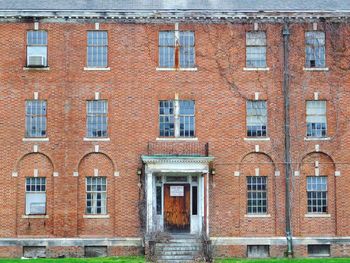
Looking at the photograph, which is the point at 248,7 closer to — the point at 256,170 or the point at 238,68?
the point at 238,68

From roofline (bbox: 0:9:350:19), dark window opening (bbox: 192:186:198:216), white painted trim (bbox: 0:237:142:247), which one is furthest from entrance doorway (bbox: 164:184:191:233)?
roofline (bbox: 0:9:350:19)

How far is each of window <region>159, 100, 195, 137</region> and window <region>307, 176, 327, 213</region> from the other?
623 cm

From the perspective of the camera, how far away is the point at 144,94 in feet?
123

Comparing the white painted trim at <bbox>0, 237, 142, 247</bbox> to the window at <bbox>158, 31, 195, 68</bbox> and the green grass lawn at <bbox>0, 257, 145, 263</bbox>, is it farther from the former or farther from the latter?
the window at <bbox>158, 31, 195, 68</bbox>

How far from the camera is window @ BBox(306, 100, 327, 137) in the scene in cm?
3769

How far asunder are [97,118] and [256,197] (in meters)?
8.55

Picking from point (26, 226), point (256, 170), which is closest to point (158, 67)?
point (256, 170)

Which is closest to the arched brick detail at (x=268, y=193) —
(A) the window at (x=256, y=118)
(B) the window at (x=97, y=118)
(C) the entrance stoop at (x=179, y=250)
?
(A) the window at (x=256, y=118)

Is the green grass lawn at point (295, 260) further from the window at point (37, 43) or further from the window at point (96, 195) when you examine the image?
the window at point (37, 43)

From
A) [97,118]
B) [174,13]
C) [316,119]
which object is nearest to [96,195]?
[97,118]

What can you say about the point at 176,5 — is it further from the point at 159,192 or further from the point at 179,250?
the point at 179,250

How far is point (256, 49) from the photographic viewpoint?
38.0m

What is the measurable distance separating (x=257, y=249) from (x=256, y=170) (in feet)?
12.4

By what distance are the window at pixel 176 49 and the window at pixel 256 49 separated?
8.96 feet
